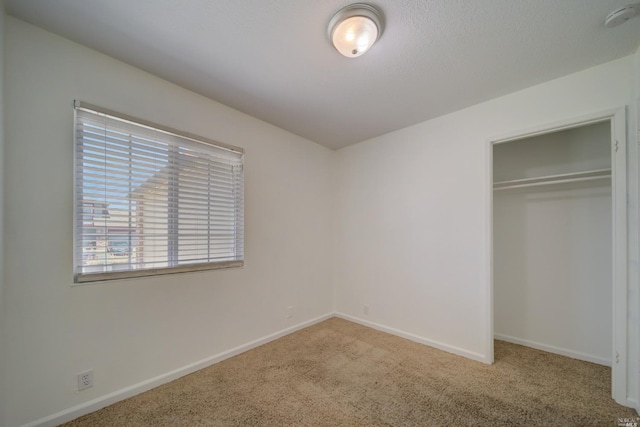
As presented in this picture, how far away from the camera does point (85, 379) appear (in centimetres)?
168

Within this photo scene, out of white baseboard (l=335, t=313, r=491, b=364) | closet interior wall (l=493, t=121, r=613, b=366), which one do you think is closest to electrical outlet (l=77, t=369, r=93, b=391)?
white baseboard (l=335, t=313, r=491, b=364)

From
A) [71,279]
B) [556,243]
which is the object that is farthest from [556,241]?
[71,279]

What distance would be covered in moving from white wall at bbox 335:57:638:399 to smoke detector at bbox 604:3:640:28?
1.95 feet

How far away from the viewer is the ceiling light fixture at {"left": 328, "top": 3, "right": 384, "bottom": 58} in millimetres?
1390

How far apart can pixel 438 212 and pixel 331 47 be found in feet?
6.39

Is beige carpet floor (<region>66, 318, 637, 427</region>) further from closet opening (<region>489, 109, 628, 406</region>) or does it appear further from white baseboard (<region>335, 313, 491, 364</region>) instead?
closet opening (<region>489, 109, 628, 406</region>)

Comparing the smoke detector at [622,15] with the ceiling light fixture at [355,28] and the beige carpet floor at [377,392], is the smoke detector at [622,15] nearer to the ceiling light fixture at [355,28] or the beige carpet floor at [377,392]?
the ceiling light fixture at [355,28]

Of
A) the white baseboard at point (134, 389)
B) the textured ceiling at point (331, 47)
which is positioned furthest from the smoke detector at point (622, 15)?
the white baseboard at point (134, 389)

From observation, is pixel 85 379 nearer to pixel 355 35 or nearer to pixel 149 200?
pixel 149 200

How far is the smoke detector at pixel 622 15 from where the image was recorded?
4.47 ft

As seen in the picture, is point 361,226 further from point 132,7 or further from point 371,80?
point 132,7

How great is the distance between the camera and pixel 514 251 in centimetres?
281

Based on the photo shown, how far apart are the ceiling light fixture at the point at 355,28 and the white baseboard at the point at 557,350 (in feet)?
10.9

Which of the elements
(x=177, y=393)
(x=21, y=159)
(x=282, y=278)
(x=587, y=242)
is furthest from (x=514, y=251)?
(x=21, y=159)
